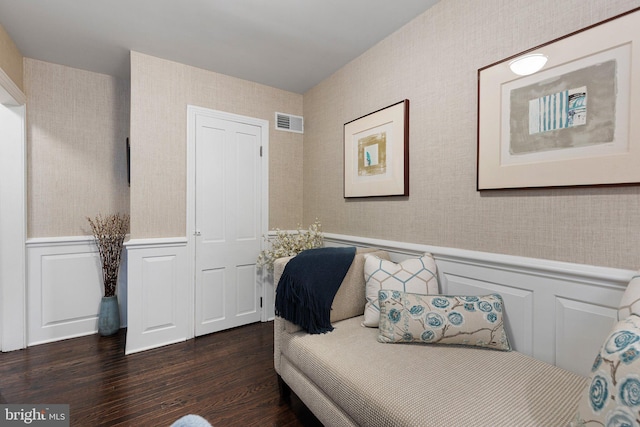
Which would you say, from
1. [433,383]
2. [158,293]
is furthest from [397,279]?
[158,293]

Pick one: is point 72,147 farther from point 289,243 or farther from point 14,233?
point 289,243

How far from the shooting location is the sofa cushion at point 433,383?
101cm

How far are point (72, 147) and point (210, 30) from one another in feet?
5.87

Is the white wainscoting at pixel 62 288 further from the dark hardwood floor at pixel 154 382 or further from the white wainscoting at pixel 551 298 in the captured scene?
the white wainscoting at pixel 551 298

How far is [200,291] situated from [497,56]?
9.38 feet

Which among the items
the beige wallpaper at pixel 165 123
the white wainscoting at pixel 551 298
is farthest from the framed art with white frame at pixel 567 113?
the beige wallpaper at pixel 165 123

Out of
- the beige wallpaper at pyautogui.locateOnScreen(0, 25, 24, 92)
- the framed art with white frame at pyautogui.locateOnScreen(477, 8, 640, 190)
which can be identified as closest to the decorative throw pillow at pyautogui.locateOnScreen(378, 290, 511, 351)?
the framed art with white frame at pyautogui.locateOnScreen(477, 8, 640, 190)

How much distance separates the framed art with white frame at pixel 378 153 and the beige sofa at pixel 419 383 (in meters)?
1.07

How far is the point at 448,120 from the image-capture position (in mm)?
1812

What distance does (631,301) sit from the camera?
0.99 m

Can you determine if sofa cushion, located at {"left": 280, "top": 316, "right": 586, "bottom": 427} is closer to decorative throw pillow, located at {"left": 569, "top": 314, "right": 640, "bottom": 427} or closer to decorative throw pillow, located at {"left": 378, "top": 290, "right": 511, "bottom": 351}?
decorative throw pillow, located at {"left": 378, "top": 290, "right": 511, "bottom": 351}

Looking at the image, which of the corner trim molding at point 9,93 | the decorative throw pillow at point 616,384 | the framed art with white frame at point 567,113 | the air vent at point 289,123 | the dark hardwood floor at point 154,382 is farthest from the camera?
the air vent at point 289,123

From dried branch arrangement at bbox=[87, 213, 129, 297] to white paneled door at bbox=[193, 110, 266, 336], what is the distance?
826 millimetres

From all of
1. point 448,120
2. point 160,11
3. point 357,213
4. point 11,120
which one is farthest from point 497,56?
point 11,120
